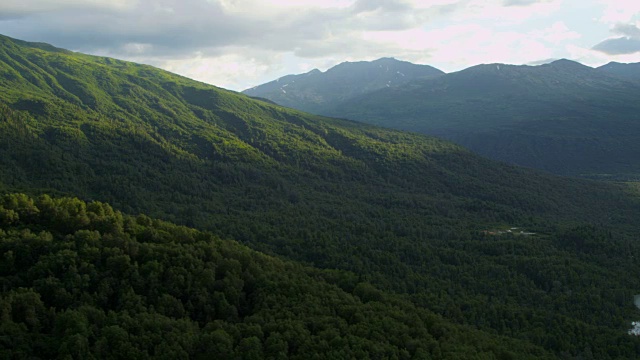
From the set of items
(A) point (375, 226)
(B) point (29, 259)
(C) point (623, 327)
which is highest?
(B) point (29, 259)

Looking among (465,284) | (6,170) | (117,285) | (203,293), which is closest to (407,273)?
(465,284)

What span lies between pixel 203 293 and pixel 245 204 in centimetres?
11778

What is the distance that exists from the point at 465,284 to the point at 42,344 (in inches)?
3782

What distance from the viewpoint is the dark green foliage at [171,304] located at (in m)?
58.4

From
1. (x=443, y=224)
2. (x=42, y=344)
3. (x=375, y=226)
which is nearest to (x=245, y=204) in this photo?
(x=375, y=226)

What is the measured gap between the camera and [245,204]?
19212 centimetres

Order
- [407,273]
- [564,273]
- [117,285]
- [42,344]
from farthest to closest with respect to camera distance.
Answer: [564,273], [407,273], [117,285], [42,344]

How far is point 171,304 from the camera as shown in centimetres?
7075

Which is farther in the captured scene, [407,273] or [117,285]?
[407,273]

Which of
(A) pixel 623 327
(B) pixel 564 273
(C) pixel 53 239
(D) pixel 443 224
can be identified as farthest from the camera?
(D) pixel 443 224

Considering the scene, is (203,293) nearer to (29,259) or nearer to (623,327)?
(29,259)

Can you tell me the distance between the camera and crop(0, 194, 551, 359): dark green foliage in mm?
58406

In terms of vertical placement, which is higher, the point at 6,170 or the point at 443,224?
the point at 6,170

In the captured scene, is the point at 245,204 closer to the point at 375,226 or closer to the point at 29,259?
the point at 375,226
